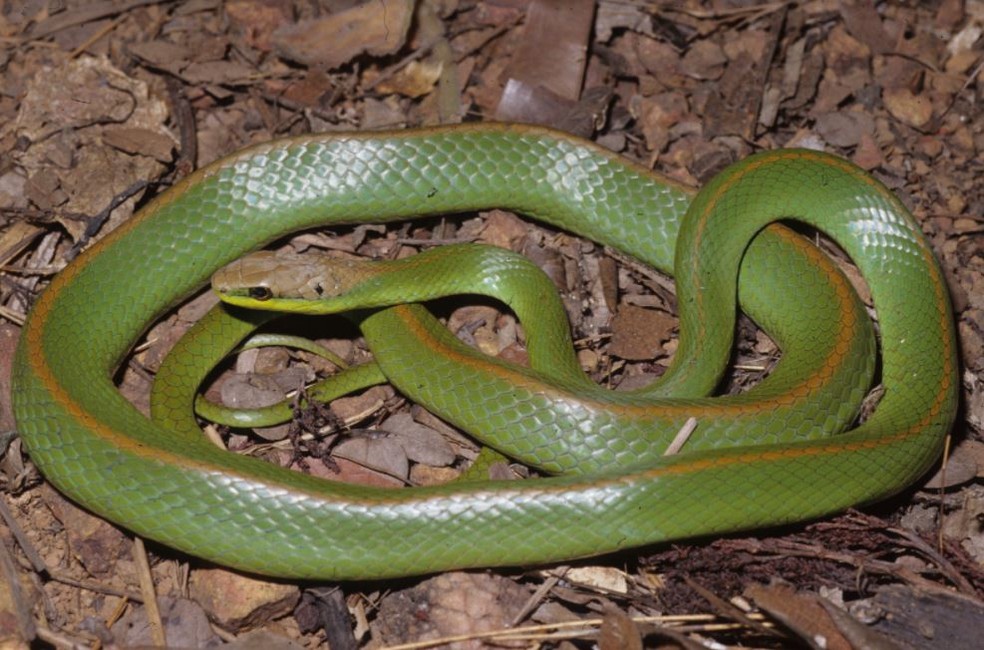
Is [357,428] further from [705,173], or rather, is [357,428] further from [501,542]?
[705,173]

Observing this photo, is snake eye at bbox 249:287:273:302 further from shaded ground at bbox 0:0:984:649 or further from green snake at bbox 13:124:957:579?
shaded ground at bbox 0:0:984:649

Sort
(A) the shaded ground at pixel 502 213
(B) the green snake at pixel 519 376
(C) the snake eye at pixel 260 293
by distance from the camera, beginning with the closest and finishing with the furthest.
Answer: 1. (B) the green snake at pixel 519 376
2. (A) the shaded ground at pixel 502 213
3. (C) the snake eye at pixel 260 293

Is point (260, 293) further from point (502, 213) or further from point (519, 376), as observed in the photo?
point (502, 213)

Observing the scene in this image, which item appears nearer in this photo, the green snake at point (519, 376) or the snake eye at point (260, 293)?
the green snake at point (519, 376)

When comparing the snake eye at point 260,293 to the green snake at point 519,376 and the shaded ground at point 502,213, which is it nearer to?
the green snake at point 519,376

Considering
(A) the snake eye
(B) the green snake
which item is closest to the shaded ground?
(B) the green snake

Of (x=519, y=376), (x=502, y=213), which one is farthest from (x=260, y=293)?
(x=502, y=213)

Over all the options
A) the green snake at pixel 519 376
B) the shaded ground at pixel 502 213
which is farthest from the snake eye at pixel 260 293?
the shaded ground at pixel 502 213
